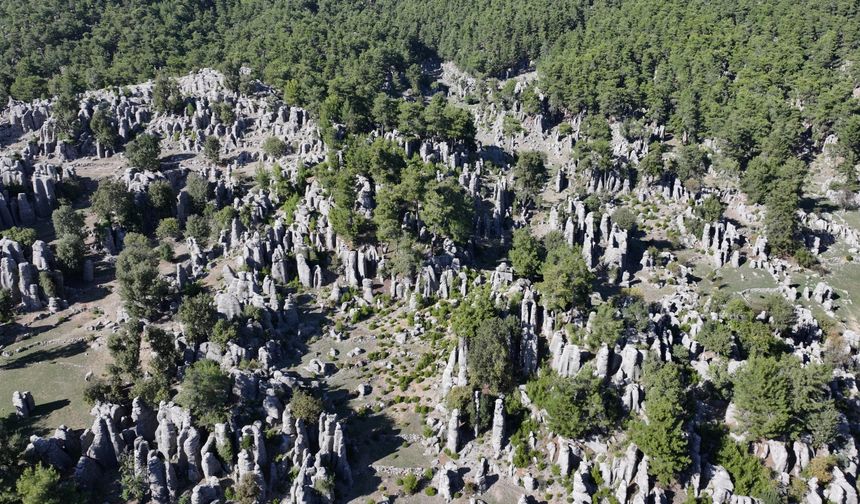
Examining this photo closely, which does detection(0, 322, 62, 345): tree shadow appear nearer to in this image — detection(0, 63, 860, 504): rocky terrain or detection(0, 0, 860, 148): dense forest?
detection(0, 63, 860, 504): rocky terrain

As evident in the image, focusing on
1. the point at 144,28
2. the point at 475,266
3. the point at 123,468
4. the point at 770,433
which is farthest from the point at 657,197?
the point at 144,28

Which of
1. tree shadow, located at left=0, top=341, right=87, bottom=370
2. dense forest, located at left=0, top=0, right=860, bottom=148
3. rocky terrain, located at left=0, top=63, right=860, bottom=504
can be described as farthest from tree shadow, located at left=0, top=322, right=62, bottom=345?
dense forest, located at left=0, top=0, right=860, bottom=148

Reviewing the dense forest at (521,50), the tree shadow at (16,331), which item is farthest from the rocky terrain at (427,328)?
the dense forest at (521,50)

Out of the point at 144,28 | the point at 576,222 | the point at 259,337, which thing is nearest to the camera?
the point at 259,337

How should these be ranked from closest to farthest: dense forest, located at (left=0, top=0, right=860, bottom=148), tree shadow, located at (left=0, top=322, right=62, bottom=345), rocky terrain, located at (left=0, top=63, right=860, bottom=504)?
1. rocky terrain, located at (left=0, top=63, right=860, bottom=504)
2. tree shadow, located at (left=0, top=322, right=62, bottom=345)
3. dense forest, located at (left=0, top=0, right=860, bottom=148)

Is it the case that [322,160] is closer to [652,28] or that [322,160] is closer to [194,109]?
[194,109]

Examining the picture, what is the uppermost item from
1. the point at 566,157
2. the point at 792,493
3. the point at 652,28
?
the point at 652,28

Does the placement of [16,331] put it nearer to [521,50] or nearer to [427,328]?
[427,328]

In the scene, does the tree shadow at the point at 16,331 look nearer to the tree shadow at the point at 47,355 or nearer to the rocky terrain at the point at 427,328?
the rocky terrain at the point at 427,328

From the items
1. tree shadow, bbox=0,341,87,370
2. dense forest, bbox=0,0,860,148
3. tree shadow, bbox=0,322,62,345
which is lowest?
tree shadow, bbox=0,341,87,370
